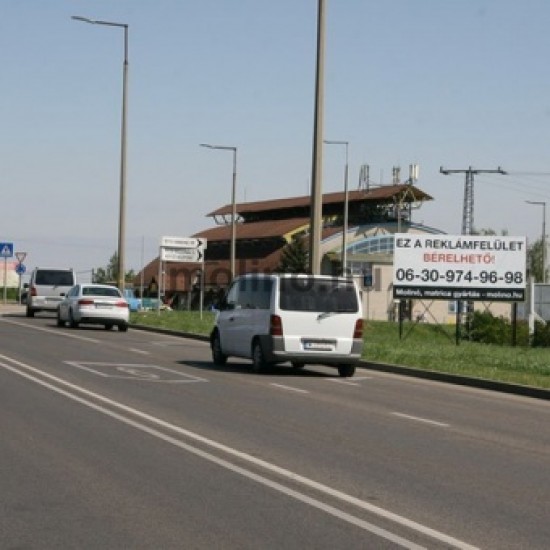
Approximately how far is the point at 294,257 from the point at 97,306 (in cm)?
5814

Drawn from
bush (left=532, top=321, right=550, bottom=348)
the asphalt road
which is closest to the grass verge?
the asphalt road

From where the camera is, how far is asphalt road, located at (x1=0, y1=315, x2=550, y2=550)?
821 centimetres

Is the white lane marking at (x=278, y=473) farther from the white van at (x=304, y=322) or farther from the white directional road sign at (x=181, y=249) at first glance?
the white directional road sign at (x=181, y=249)

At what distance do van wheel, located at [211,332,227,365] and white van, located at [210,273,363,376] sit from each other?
1315 mm

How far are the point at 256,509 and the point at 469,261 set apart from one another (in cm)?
3188

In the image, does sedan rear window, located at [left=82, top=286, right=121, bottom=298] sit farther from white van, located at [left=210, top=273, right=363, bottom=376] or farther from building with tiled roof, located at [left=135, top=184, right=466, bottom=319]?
building with tiled roof, located at [left=135, top=184, right=466, bottom=319]

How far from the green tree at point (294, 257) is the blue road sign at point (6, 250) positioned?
114ft

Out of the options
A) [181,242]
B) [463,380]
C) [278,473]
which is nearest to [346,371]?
[463,380]

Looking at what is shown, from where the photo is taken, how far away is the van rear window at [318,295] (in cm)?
2367

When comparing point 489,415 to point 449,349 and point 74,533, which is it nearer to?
point 74,533

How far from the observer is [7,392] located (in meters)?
17.4

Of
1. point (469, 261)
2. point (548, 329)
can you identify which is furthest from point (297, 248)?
point (469, 261)

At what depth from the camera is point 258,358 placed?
23.8 meters

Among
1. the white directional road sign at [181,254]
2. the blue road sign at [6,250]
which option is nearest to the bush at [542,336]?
the white directional road sign at [181,254]
